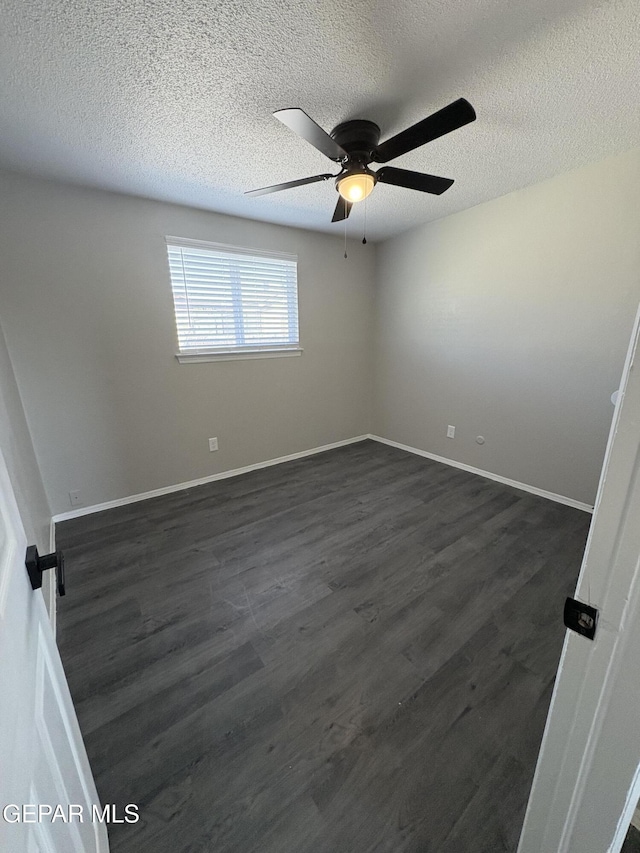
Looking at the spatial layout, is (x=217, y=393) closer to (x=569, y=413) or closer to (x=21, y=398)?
(x=21, y=398)

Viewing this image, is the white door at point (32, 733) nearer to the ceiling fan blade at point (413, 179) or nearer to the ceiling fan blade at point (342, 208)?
the ceiling fan blade at point (413, 179)

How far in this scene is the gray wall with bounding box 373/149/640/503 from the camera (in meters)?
2.31

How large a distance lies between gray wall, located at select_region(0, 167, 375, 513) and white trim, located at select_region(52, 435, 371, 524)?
0.06 meters

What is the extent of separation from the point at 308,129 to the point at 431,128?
510 mm

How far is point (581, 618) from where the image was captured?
0.55m

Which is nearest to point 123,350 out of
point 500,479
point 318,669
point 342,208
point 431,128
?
point 342,208

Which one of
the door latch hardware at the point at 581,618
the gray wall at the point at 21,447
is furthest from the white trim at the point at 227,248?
the door latch hardware at the point at 581,618

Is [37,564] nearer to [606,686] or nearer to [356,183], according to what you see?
[606,686]

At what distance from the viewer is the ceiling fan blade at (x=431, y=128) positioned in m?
1.24

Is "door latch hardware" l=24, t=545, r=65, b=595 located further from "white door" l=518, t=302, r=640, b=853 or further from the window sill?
the window sill

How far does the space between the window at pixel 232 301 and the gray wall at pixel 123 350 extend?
94 millimetres

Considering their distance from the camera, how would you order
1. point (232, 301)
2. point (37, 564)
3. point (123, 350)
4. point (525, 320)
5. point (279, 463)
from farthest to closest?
point (279, 463), point (232, 301), point (525, 320), point (123, 350), point (37, 564)

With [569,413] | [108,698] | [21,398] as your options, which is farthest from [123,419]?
[569,413]

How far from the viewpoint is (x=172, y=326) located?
9.29 feet
